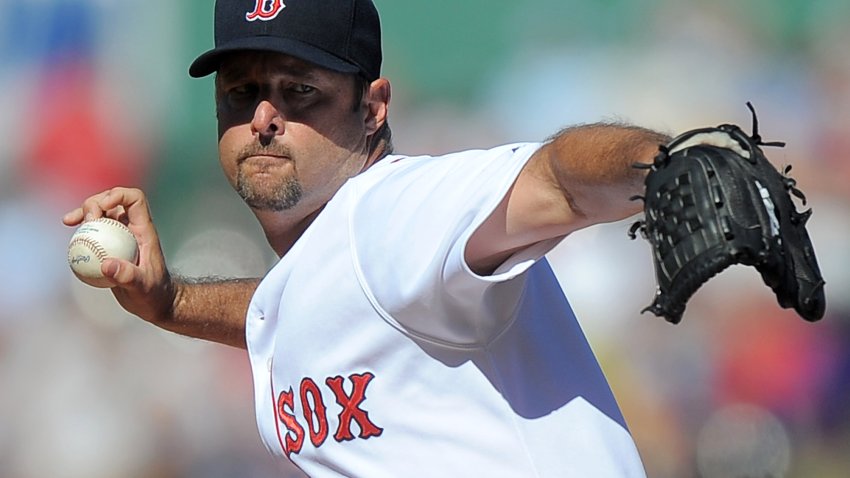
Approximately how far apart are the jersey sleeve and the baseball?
805 millimetres

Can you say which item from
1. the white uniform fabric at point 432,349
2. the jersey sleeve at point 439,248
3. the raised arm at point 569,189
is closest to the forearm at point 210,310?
the white uniform fabric at point 432,349

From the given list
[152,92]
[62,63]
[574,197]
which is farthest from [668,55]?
[574,197]

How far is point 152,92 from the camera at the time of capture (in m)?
4.95

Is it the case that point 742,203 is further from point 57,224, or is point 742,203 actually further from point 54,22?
point 54,22

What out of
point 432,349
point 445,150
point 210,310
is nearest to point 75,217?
point 210,310

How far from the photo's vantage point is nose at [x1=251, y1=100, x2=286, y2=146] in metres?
2.18

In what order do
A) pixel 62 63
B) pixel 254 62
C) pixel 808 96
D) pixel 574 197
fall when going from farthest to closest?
pixel 62 63 < pixel 808 96 < pixel 254 62 < pixel 574 197

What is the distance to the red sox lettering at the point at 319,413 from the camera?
186 centimetres

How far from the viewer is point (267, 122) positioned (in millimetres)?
2182

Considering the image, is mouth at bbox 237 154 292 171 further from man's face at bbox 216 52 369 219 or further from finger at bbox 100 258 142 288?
finger at bbox 100 258 142 288

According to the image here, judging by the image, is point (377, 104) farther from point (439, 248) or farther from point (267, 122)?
point (439, 248)

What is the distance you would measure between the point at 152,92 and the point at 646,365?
8.02 feet

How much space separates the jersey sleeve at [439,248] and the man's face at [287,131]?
0.38 m

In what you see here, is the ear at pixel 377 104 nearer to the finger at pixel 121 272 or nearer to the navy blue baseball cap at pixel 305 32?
the navy blue baseball cap at pixel 305 32
